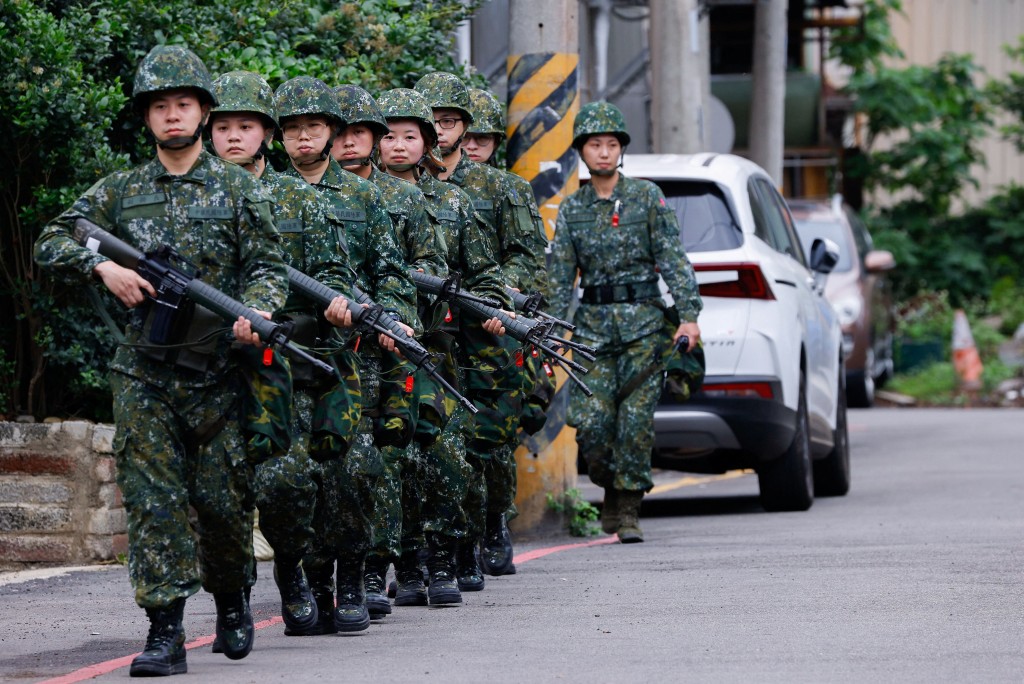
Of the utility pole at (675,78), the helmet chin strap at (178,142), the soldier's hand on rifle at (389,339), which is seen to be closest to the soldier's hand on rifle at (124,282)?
the helmet chin strap at (178,142)

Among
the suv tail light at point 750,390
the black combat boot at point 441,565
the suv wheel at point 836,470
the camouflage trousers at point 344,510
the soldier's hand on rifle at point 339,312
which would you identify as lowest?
the suv wheel at point 836,470

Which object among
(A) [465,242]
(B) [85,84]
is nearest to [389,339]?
(A) [465,242]

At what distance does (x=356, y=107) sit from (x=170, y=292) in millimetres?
1814

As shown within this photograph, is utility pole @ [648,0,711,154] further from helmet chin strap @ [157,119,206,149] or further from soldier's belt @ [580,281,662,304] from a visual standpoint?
helmet chin strap @ [157,119,206,149]

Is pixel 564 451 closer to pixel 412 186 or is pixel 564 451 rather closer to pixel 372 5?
pixel 372 5

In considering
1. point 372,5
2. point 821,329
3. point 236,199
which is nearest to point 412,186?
point 236,199

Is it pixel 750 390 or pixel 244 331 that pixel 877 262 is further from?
pixel 244 331

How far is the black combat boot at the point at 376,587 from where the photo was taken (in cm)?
827

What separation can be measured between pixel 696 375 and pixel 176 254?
4869 millimetres

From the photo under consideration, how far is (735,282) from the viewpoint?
12.0 m

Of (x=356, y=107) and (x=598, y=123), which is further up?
(x=356, y=107)

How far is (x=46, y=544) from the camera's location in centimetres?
1020

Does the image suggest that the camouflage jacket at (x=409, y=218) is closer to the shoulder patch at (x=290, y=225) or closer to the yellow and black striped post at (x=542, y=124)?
the shoulder patch at (x=290, y=225)

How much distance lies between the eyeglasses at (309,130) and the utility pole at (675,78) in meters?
10.6
